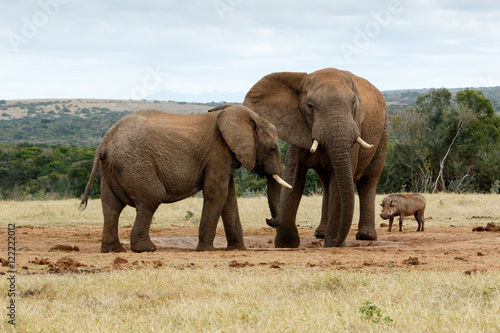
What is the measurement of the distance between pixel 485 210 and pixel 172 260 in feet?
38.0

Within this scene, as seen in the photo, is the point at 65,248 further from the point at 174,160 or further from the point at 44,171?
the point at 44,171

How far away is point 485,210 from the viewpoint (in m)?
18.0

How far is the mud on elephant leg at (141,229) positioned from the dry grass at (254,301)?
2327 millimetres

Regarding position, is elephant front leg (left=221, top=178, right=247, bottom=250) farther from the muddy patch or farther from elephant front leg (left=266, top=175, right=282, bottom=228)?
elephant front leg (left=266, top=175, right=282, bottom=228)

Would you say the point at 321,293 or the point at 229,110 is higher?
the point at 229,110

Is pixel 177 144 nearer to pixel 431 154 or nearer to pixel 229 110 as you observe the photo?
pixel 229 110

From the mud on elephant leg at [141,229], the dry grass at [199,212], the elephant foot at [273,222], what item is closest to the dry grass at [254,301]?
the mud on elephant leg at [141,229]

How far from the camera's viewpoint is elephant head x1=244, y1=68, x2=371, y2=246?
32.8 feet

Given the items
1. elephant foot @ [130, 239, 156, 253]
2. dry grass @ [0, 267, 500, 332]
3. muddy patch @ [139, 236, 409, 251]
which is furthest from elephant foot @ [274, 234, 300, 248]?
dry grass @ [0, 267, 500, 332]

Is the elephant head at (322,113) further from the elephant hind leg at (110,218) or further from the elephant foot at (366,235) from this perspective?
the elephant hind leg at (110,218)

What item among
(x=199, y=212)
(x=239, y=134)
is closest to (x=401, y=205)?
(x=239, y=134)

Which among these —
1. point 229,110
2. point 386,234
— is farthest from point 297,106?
point 386,234

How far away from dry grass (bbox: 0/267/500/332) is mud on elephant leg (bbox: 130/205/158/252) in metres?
2.33

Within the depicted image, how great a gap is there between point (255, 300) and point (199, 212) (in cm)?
1248
